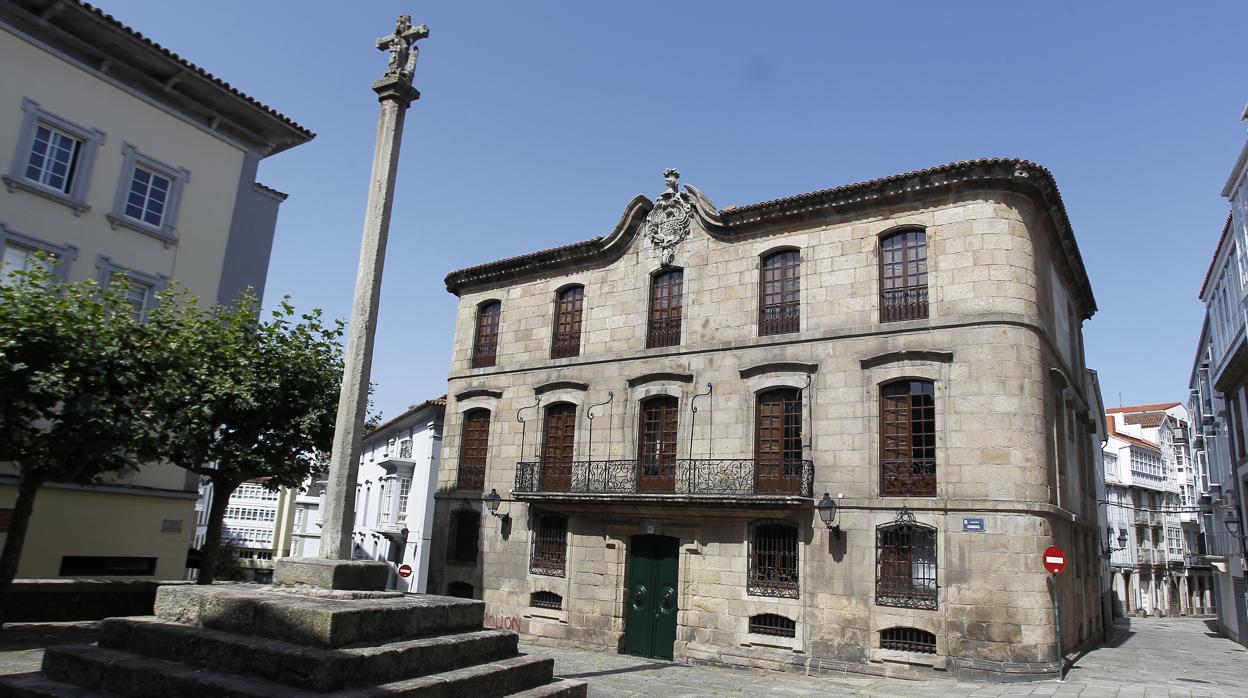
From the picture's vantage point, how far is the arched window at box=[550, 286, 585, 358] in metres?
21.4

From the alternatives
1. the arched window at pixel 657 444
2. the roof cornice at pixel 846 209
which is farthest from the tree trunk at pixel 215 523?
the roof cornice at pixel 846 209

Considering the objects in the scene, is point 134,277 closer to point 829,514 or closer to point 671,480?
point 671,480

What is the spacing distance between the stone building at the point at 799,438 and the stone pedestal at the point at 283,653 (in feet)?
28.1

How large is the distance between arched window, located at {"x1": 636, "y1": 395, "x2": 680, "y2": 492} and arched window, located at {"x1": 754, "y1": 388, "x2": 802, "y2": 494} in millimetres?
2118

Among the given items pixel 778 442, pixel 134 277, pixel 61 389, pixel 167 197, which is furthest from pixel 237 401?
pixel 778 442

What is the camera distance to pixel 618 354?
20.2 m

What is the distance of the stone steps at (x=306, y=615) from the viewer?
751 cm

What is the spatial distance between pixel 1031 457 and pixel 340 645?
12479mm

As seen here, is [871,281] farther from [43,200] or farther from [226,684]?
[43,200]

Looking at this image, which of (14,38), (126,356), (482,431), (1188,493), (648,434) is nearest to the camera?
(126,356)

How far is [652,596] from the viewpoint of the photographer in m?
18.4

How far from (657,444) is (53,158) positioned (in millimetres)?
14990

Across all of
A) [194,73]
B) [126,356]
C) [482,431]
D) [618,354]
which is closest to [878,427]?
[618,354]

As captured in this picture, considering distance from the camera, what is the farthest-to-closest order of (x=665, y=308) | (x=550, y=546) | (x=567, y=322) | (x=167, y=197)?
(x=567, y=322)
(x=550, y=546)
(x=665, y=308)
(x=167, y=197)
